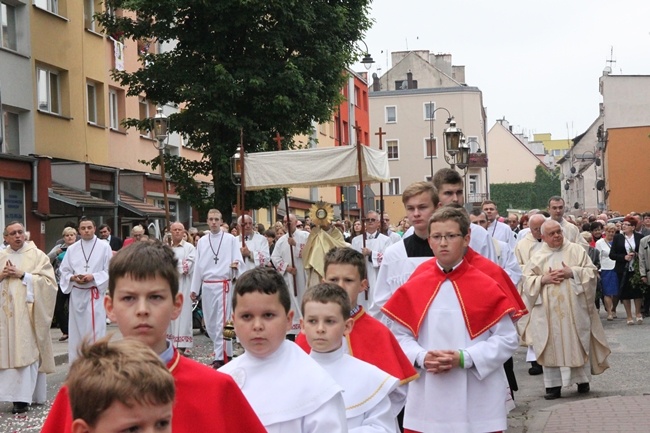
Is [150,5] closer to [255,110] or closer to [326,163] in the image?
[255,110]

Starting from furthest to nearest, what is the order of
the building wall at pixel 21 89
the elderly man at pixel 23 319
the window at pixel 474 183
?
the window at pixel 474 183 → the building wall at pixel 21 89 → the elderly man at pixel 23 319

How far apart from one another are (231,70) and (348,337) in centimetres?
2597

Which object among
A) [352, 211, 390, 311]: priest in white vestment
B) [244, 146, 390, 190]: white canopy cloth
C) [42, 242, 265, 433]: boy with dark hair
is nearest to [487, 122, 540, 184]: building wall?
[352, 211, 390, 311]: priest in white vestment

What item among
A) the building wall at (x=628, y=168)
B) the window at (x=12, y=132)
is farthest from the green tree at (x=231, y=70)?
the building wall at (x=628, y=168)

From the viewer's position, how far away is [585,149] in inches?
4247

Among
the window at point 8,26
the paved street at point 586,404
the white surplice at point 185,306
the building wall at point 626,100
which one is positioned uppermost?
the building wall at point 626,100

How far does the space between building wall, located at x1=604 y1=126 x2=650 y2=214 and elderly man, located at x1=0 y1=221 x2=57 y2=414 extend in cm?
5627

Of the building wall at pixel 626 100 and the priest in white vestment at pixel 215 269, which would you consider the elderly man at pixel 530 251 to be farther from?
the building wall at pixel 626 100

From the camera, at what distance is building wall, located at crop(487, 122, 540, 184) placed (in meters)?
138

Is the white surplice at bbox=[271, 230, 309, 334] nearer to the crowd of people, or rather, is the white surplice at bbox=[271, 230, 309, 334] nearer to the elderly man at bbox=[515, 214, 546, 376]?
the elderly man at bbox=[515, 214, 546, 376]

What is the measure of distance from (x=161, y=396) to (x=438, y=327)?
3896 millimetres

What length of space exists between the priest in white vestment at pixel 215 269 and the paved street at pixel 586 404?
1.10m

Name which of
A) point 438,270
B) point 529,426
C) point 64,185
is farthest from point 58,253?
point 438,270

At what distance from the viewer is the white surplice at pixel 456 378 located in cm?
644
